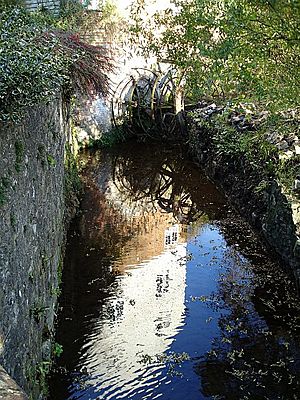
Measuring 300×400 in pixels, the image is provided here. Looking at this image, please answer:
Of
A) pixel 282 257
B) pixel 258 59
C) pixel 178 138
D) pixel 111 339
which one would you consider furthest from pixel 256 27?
pixel 178 138

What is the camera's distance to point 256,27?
5.71 metres

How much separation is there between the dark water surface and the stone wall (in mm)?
520

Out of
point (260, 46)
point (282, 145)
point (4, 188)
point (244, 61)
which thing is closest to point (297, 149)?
point (282, 145)

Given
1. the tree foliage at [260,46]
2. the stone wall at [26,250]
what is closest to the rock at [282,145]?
the tree foliage at [260,46]

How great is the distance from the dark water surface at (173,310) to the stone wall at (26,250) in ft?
1.71

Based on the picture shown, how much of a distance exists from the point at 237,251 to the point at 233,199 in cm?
224

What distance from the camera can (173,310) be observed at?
20.4 ft

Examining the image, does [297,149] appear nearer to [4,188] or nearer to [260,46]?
[260,46]

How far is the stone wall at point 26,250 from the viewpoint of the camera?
3045 millimetres

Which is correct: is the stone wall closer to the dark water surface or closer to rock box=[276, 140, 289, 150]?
the dark water surface

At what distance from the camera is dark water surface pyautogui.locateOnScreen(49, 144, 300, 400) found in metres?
4.91

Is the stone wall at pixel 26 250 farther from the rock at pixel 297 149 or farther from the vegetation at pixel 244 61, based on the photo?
the rock at pixel 297 149

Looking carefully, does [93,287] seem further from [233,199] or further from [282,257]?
[233,199]

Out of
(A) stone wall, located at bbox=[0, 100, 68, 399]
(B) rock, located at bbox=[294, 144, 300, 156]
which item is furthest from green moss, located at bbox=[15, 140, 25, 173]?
(B) rock, located at bbox=[294, 144, 300, 156]
